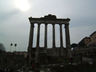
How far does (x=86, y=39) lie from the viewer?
8200 cm

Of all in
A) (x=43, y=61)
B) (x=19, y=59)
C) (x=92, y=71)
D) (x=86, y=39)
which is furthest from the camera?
(x=86, y=39)

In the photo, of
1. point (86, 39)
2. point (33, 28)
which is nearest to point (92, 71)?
point (33, 28)

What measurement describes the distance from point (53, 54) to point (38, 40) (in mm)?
7370

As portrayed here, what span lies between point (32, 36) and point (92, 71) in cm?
3189

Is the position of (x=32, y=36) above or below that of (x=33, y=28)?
below

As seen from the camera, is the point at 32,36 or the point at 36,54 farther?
the point at 32,36

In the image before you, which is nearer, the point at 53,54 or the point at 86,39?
the point at 53,54

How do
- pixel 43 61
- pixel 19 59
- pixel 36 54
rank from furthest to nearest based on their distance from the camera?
pixel 19 59 → pixel 36 54 → pixel 43 61

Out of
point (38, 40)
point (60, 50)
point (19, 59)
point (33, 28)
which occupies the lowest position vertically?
point (19, 59)

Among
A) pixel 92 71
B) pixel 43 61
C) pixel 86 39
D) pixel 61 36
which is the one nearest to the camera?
pixel 92 71

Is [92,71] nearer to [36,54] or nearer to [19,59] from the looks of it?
[36,54]

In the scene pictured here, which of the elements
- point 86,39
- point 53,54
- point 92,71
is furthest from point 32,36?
point 86,39

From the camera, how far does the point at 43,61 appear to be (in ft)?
136

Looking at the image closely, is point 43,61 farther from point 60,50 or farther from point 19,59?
point 19,59
